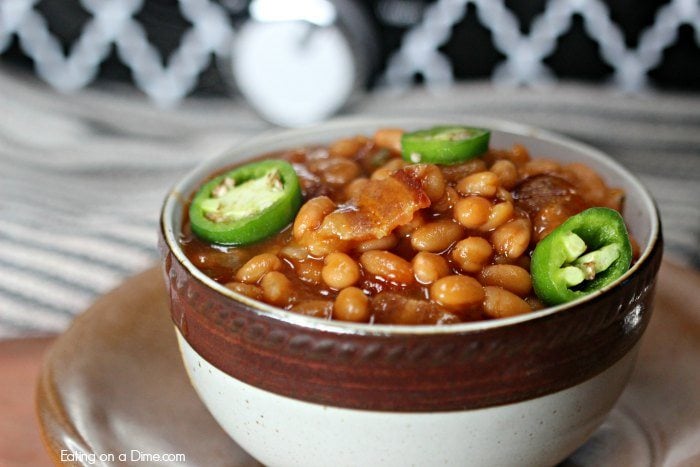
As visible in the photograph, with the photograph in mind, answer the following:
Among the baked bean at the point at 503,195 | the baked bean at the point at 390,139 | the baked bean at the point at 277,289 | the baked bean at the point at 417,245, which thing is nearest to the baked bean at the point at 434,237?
the baked bean at the point at 417,245

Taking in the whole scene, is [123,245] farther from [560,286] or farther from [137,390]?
[560,286]

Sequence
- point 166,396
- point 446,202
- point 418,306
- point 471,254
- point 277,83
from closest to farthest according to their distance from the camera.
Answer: point 418,306, point 471,254, point 446,202, point 166,396, point 277,83

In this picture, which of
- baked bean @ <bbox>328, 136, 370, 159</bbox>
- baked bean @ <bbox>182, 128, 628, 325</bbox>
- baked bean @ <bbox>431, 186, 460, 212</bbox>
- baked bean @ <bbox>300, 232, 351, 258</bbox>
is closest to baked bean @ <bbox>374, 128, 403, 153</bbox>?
baked bean @ <bbox>328, 136, 370, 159</bbox>

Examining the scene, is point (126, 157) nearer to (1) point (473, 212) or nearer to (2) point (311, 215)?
(2) point (311, 215)

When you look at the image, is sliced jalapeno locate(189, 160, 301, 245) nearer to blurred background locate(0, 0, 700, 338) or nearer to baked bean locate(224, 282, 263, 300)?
baked bean locate(224, 282, 263, 300)

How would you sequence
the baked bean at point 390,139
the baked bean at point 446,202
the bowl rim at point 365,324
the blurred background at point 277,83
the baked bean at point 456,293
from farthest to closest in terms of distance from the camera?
the blurred background at point 277,83 < the baked bean at point 390,139 < the baked bean at point 446,202 < the baked bean at point 456,293 < the bowl rim at point 365,324

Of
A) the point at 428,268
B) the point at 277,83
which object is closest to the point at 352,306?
the point at 428,268

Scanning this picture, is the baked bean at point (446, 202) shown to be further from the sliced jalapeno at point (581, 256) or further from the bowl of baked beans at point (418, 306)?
the sliced jalapeno at point (581, 256)
